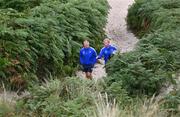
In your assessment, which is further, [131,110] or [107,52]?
[107,52]

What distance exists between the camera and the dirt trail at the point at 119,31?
18752 millimetres

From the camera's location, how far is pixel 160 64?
11.8m

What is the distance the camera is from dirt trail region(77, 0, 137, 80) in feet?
61.5

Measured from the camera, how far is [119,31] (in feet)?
72.9

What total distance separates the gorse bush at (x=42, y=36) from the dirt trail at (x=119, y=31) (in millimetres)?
1035

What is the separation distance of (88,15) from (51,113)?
31.4 ft

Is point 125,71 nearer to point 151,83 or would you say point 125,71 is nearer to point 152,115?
point 151,83

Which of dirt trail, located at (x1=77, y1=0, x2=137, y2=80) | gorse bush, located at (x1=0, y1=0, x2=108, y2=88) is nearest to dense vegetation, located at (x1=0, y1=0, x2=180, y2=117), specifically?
gorse bush, located at (x1=0, y1=0, x2=108, y2=88)

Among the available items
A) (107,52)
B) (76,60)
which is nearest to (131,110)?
(107,52)

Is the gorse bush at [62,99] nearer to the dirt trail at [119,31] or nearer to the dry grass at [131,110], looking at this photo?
the dry grass at [131,110]

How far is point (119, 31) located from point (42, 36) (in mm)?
8406

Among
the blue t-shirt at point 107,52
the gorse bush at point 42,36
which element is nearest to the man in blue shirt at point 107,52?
the blue t-shirt at point 107,52

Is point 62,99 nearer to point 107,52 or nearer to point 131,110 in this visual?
point 131,110

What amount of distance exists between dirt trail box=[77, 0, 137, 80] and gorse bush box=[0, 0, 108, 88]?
103 cm
